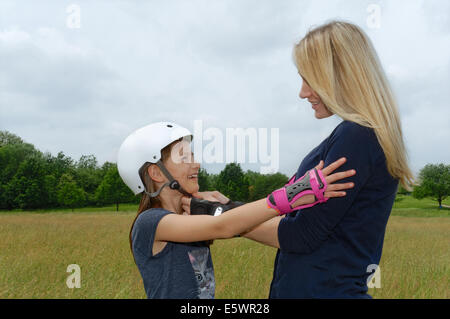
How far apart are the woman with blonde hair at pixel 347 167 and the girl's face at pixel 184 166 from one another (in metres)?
1.19

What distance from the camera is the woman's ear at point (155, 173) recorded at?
365 centimetres

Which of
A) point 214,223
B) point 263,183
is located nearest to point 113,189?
point 263,183

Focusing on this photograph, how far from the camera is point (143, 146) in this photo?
370 cm

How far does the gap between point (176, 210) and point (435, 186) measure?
251 feet

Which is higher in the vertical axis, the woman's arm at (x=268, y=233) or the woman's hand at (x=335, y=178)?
the woman's hand at (x=335, y=178)

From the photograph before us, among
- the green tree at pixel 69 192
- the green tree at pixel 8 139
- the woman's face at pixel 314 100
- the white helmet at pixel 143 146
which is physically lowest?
the green tree at pixel 69 192

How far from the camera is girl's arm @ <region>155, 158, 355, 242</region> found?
235 cm

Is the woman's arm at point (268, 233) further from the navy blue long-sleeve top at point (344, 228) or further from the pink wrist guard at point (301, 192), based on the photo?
the pink wrist guard at point (301, 192)

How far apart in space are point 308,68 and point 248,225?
45.6 inches

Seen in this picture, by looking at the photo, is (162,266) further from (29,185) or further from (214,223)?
(29,185)

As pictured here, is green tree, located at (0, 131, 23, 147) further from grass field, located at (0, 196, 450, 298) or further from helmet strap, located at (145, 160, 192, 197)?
helmet strap, located at (145, 160, 192, 197)

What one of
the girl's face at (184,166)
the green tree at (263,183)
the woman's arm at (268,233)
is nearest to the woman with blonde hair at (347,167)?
the woman's arm at (268,233)
